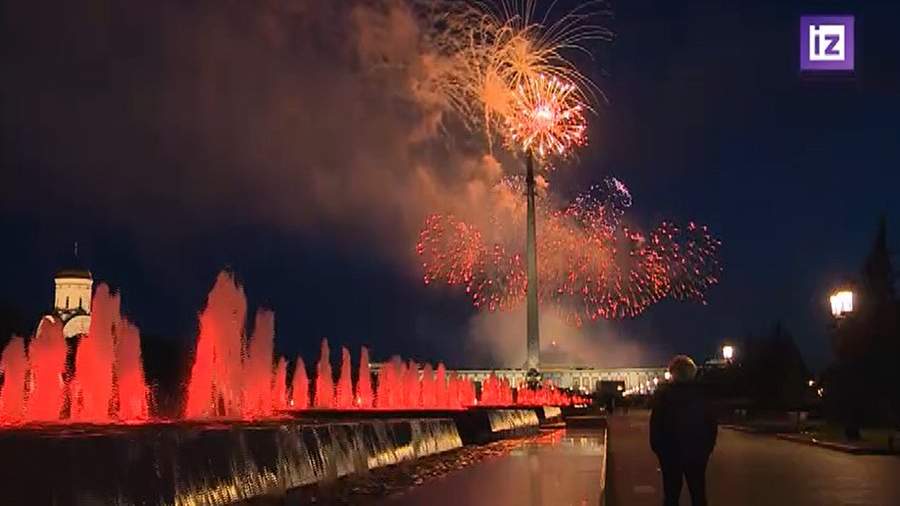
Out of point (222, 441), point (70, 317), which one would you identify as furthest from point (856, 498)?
point (70, 317)

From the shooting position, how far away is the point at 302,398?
A: 3111 cm

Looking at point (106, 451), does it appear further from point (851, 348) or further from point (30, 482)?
point (851, 348)

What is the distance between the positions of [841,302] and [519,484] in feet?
60.8

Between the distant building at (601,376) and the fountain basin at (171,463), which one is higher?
the fountain basin at (171,463)

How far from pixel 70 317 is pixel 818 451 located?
90.3 m

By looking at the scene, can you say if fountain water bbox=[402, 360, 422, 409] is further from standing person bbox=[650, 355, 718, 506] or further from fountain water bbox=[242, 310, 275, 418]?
standing person bbox=[650, 355, 718, 506]

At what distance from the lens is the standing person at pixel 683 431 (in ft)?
30.0

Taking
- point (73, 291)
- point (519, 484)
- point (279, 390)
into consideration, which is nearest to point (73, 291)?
point (73, 291)

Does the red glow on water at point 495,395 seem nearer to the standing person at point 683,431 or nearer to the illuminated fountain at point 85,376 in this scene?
the illuminated fountain at point 85,376

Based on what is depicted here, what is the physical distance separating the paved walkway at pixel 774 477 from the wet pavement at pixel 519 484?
0.83m

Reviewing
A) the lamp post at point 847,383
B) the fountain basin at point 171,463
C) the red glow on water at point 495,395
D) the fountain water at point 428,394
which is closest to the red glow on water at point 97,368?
the fountain basin at point 171,463

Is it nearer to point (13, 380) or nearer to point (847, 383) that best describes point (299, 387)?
point (13, 380)

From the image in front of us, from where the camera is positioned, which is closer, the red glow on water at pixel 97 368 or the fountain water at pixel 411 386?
the red glow on water at pixel 97 368

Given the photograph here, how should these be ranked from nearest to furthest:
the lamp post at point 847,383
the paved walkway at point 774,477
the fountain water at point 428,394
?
the paved walkway at point 774,477 < the lamp post at point 847,383 < the fountain water at point 428,394
